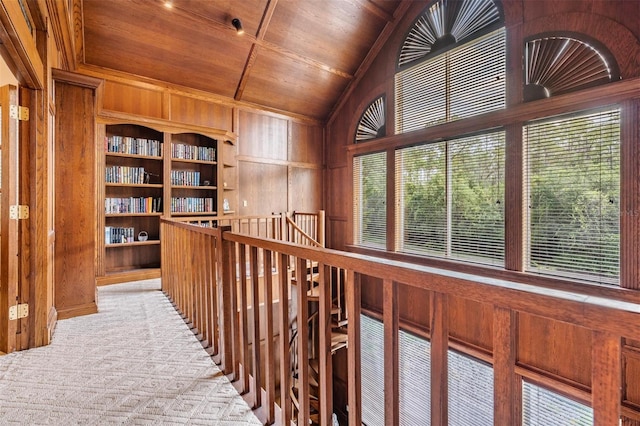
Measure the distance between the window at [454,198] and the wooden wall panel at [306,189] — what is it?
1902mm

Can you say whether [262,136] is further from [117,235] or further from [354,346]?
[354,346]

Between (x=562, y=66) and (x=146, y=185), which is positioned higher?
(x=562, y=66)

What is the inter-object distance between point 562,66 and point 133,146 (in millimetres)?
5124

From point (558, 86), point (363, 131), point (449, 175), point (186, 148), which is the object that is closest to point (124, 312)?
point (186, 148)

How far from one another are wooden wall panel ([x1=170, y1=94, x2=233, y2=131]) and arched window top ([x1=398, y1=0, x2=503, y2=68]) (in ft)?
9.57

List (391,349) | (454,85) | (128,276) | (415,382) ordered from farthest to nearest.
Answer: (415,382), (454,85), (128,276), (391,349)

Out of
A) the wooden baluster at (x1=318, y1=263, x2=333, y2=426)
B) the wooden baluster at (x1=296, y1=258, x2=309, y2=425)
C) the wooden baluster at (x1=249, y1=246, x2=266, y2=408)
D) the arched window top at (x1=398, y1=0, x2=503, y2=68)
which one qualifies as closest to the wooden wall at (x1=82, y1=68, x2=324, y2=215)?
the arched window top at (x1=398, y1=0, x2=503, y2=68)

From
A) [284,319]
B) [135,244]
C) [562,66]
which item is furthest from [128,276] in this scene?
[562,66]

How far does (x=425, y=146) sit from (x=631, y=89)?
2.18m

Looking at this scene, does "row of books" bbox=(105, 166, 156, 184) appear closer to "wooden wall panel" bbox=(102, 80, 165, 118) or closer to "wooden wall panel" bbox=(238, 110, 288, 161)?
"wooden wall panel" bbox=(102, 80, 165, 118)

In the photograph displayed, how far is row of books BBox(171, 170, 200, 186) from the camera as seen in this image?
174 inches

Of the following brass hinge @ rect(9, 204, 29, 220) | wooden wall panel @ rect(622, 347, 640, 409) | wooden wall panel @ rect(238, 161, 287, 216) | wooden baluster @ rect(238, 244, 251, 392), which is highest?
wooden wall panel @ rect(238, 161, 287, 216)

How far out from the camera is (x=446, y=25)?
4.32 m

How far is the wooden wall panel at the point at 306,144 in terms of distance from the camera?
19.8 ft
